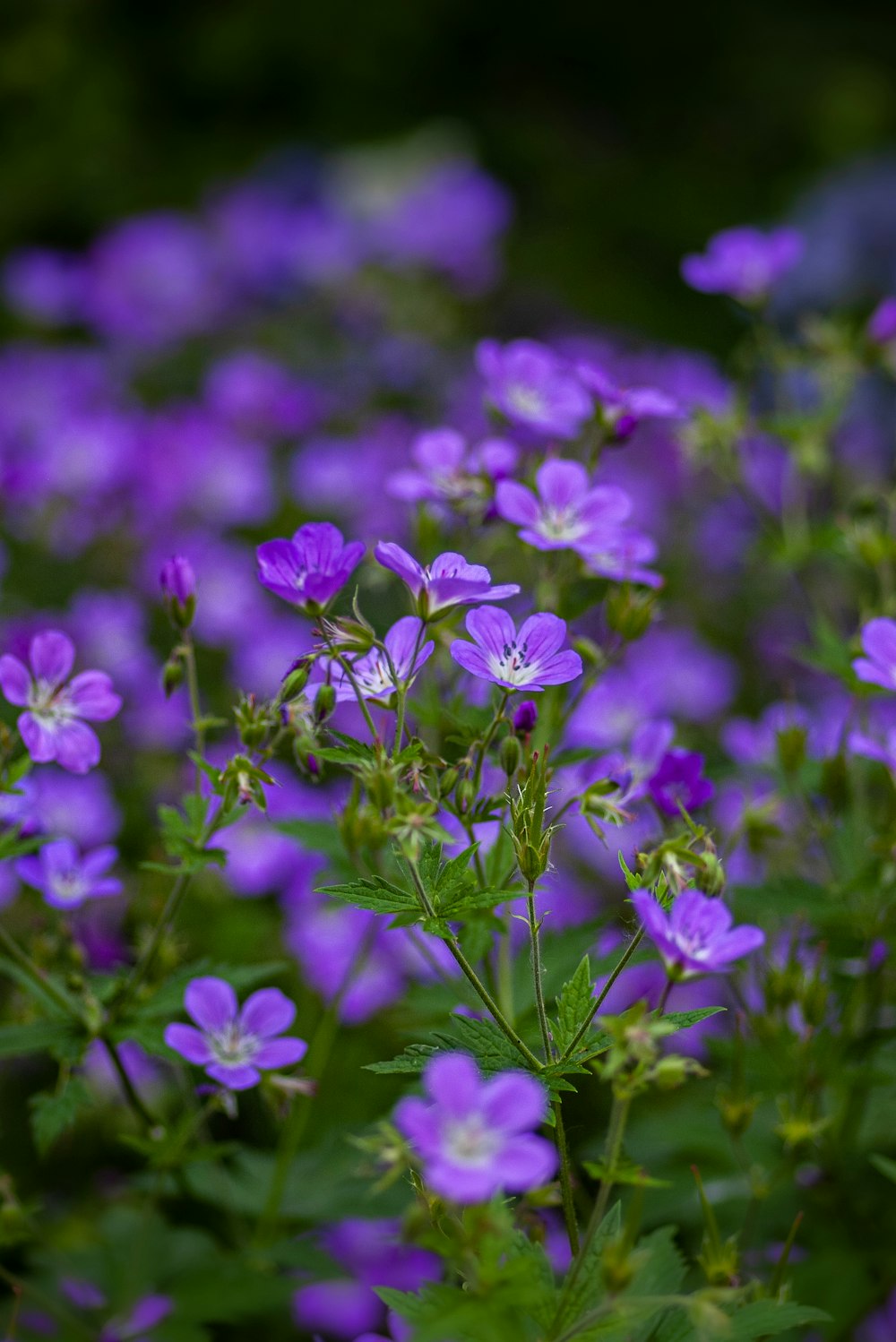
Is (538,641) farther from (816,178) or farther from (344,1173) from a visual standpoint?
(816,178)

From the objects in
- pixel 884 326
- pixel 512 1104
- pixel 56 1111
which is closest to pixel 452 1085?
pixel 512 1104

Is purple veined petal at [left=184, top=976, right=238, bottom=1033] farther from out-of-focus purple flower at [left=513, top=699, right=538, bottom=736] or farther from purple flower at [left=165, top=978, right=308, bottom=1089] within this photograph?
out-of-focus purple flower at [left=513, top=699, right=538, bottom=736]

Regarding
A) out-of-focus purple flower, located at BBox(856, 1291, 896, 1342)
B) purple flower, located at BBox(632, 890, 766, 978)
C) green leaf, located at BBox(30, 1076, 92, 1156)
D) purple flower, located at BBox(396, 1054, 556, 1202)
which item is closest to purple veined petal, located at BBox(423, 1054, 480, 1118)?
purple flower, located at BBox(396, 1054, 556, 1202)

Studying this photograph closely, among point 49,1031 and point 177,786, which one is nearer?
point 49,1031

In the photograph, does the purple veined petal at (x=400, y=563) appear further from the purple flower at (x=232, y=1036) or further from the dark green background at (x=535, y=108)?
the dark green background at (x=535, y=108)

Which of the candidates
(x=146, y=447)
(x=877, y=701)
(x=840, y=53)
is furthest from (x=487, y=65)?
(x=877, y=701)

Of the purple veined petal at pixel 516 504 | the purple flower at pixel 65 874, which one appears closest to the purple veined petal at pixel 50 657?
the purple flower at pixel 65 874
